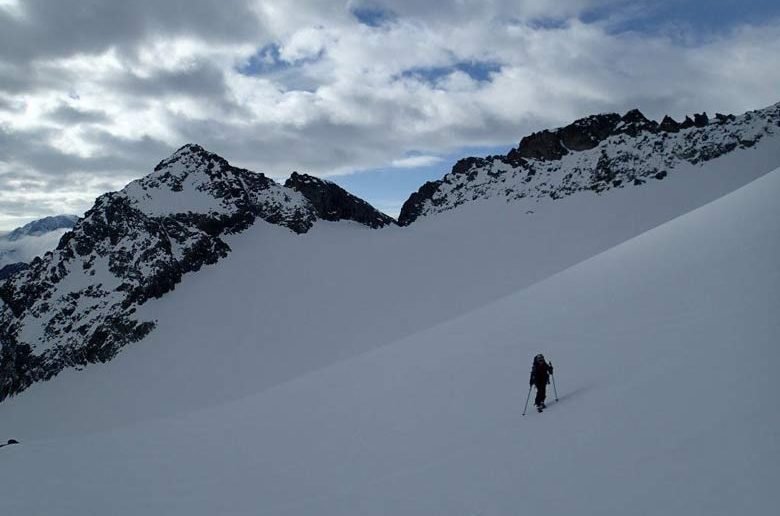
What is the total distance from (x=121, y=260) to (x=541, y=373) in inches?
3132

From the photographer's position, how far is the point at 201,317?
67.7 meters

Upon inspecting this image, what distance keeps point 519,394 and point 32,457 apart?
1524 cm

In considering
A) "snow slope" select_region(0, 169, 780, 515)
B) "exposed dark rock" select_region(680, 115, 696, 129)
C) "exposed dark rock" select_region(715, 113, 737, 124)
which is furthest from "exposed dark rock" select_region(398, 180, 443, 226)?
"snow slope" select_region(0, 169, 780, 515)

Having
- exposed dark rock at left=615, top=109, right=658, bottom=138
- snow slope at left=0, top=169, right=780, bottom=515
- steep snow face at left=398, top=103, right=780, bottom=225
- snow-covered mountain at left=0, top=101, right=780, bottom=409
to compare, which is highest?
exposed dark rock at left=615, top=109, right=658, bottom=138

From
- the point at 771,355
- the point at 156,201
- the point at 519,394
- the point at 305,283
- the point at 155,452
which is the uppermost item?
the point at 156,201

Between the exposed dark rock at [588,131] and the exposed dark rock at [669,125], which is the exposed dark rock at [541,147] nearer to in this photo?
the exposed dark rock at [588,131]

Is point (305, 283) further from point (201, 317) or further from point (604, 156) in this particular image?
point (604, 156)

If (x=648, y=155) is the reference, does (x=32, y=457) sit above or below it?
below

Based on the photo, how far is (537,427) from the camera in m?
8.80

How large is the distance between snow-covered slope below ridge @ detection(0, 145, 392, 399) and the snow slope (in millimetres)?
56721

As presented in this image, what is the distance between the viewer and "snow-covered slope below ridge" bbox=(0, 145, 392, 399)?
225 ft

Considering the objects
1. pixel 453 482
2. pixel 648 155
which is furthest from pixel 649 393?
pixel 648 155

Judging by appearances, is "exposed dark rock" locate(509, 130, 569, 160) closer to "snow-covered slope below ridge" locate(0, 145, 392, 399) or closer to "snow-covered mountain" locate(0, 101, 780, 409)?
"snow-covered mountain" locate(0, 101, 780, 409)

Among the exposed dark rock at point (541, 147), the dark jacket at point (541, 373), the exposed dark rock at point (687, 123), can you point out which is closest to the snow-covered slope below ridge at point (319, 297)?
the exposed dark rock at point (687, 123)
